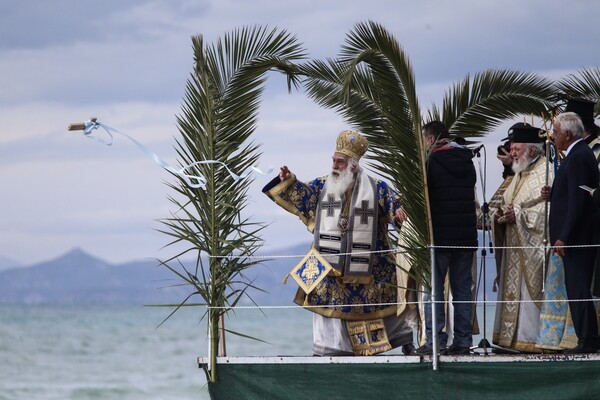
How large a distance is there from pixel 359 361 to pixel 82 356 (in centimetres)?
2815

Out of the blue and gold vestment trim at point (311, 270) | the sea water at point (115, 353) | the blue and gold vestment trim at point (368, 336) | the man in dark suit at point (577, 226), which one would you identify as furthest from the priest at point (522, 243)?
the sea water at point (115, 353)

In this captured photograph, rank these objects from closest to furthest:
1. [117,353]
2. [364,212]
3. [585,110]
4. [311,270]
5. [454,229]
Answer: [454,229], [585,110], [311,270], [364,212], [117,353]

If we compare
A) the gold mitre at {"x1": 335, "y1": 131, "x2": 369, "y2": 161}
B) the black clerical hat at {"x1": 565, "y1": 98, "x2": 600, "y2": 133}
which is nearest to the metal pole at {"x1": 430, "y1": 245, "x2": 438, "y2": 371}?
the gold mitre at {"x1": 335, "y1": 131, "x2": 369, "y2": 161}

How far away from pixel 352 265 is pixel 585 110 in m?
2.19

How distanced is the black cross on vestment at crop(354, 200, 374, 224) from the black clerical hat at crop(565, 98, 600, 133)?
1748 millimetres

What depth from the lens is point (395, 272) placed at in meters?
9.96

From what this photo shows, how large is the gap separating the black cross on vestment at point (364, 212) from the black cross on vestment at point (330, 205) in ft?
0.51

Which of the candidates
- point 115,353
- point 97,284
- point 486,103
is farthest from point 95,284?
point 486,103

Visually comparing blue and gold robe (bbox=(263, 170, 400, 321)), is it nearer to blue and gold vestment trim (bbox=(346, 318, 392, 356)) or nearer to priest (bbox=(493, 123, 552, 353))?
blue and gold vestment trim (bbox=(346, 318, 392, 356))

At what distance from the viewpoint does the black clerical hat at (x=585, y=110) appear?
9.44 m

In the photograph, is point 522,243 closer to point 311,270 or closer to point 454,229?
point 454,229

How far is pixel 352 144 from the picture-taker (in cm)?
979

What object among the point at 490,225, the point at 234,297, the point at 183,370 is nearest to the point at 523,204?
the point at 490,225

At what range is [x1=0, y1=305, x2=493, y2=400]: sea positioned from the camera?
27.7 metres
